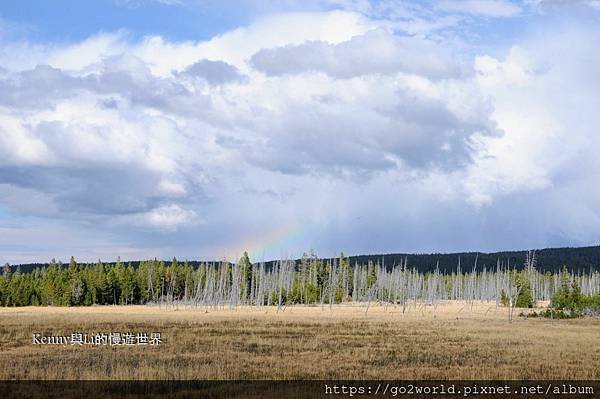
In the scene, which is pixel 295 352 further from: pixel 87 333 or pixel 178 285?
pixel 178 285

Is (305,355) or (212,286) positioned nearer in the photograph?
(305,355)

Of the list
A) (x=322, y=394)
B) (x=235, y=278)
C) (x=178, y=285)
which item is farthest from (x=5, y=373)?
(x=178, y=285)

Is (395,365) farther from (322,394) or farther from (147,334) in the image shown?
(147,334)

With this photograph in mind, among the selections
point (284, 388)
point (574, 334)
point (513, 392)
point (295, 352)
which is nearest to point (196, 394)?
point (284, 388)

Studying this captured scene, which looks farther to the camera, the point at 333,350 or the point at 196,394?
the point at 333,350

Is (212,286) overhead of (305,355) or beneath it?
overhead

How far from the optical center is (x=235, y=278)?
123 metres

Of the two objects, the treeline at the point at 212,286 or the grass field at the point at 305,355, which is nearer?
the grass field at the point at 305,355

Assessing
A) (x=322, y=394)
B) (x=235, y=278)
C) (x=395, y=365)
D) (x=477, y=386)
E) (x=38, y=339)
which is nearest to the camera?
(x=322, y=394)

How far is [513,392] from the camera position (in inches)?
853

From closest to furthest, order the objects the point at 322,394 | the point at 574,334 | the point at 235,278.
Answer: the point at 322,394
the point at 574,334
the point at 235,278

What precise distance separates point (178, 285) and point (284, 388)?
428 feet

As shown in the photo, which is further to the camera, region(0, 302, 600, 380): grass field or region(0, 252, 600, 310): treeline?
region(0, 252, 600, 310): treeline

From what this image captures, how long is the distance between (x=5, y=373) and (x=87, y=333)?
19256 millimetres
